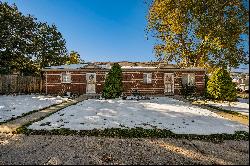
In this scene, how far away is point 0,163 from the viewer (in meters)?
6.65

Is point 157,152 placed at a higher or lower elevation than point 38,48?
lower

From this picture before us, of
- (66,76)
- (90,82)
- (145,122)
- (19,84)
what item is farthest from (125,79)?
(145,122)

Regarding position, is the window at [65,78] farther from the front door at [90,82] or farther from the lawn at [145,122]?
the lawn at [145,122]

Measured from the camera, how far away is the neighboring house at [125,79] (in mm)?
31031

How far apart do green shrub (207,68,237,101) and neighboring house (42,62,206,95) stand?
675 centimetres

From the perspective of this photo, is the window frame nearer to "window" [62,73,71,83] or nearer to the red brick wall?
"window" [62,73,71,83]

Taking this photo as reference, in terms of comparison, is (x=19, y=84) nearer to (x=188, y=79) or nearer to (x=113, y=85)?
(x=113, y=85)

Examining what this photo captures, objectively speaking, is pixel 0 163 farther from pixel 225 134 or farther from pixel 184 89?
pixel 184 89

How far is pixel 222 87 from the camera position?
75.3 ft

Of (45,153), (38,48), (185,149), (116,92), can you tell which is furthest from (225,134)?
(38,48)

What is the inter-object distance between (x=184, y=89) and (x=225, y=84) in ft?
31.5

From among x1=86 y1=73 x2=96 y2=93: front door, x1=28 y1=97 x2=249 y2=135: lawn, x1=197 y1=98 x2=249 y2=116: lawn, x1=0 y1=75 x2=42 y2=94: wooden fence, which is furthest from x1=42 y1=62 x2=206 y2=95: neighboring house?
x1=28 y1=97 x2=249 y2=135: lawn

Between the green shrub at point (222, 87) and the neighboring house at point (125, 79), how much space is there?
6.75 metres

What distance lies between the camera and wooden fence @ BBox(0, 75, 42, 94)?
29.9 meters
